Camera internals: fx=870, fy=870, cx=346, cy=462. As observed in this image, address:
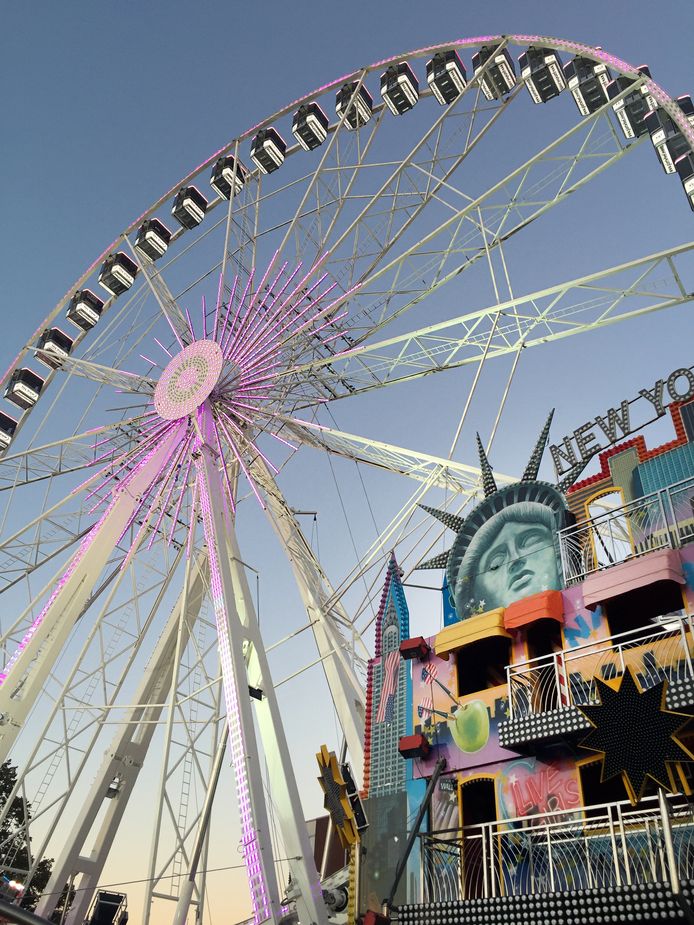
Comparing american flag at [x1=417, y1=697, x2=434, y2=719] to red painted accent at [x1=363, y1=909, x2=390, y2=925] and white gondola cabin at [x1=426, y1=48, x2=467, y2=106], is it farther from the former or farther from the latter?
white gondola cabin at [x1=426, y1=48, x2=467, y2=106]

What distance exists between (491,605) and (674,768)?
17.2 feet

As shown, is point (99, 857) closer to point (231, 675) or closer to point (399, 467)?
point (231, 675)

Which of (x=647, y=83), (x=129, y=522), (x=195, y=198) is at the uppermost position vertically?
(x=195, y=198)

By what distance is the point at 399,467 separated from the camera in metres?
22.8

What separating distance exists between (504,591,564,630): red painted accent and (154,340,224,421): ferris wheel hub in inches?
404

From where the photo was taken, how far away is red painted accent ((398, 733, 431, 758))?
1580 cm

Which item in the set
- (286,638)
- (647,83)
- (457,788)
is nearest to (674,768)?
(457,788)

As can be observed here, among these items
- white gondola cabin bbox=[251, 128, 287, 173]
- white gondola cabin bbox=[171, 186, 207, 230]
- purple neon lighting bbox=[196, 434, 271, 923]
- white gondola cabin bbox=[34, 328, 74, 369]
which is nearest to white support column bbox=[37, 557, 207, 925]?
purple neon lighting bbox=[196, 434, 271, 923]

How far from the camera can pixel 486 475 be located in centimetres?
1892

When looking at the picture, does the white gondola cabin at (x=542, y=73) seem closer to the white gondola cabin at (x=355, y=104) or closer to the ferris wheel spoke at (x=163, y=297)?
the white gondola cabin at (x=355, y=104)

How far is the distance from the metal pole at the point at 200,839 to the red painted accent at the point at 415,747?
457 centimetres

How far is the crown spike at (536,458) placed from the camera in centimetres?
1773

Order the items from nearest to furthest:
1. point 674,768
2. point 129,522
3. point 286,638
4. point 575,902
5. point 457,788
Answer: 1. point 575,902
2. point 674,768
3. point 457,788
4. point 286,638
5. point 129,522

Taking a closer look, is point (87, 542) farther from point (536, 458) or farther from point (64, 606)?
point (536, 458)
